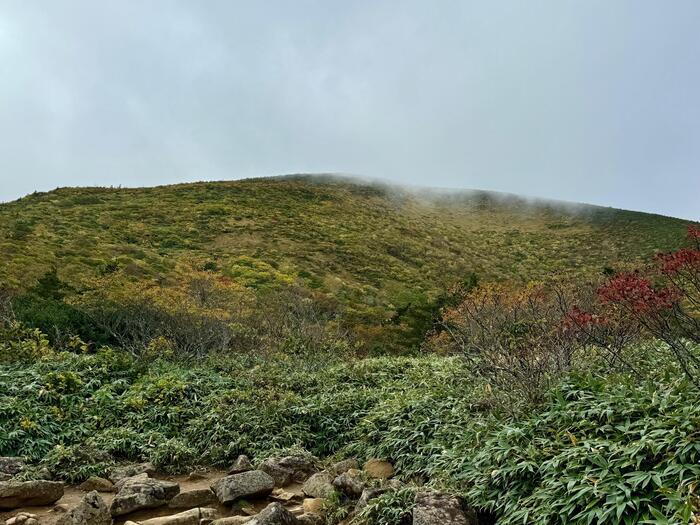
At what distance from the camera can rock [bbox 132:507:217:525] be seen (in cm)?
579

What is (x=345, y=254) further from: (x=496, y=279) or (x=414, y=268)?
(x=496, y=279)

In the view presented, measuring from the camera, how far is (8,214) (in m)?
28.2

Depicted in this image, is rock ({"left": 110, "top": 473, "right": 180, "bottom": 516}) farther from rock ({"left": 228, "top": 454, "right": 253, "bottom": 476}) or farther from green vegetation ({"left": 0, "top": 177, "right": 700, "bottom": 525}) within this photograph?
green vegetation ({"left": 0, "top": 177, "right": 700, "bottom": 525})

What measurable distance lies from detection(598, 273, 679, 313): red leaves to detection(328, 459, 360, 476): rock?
4.61m

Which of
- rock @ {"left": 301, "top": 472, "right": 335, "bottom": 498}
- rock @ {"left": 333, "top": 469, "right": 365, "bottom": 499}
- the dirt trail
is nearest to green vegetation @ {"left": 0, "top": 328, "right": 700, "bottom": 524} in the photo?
the dirt trail

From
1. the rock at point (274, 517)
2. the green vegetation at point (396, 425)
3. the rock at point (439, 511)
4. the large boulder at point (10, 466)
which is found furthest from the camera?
the large boulder at point (10, 466)

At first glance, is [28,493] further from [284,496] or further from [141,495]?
[284,496]

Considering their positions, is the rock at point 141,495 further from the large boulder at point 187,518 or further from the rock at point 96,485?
the rock at point 96,485

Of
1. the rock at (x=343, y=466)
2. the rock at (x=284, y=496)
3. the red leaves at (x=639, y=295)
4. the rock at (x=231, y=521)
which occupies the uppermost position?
the red leaves at (x=639, y=295)

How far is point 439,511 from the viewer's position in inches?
191

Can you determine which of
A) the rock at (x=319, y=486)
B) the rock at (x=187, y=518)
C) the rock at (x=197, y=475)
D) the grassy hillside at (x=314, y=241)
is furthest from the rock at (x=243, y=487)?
the grassy hillside at (x=314, y=241)

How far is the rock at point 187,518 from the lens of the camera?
5789mm

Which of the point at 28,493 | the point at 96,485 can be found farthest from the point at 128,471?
the point at 28,493

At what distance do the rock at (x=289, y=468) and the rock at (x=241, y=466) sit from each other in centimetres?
43
